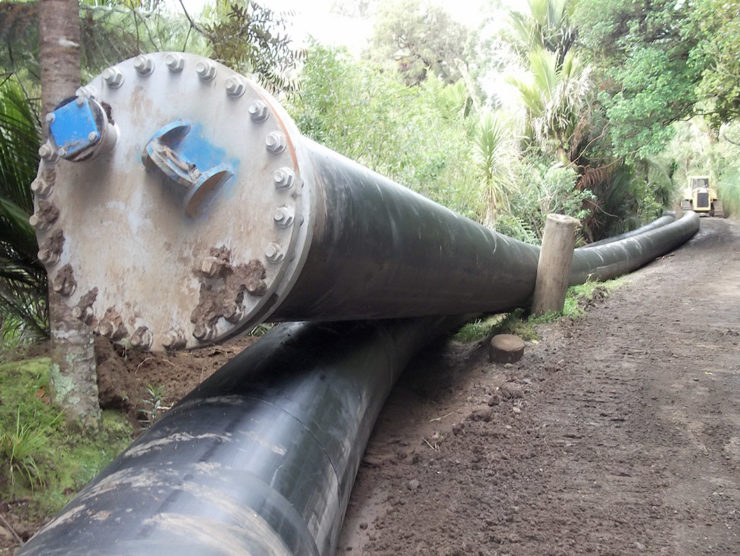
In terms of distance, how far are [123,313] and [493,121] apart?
1147cm

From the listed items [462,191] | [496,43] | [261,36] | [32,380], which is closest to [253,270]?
[32,380]

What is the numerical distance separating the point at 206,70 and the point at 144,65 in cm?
24

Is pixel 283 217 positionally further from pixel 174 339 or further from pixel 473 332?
pixel 473 332

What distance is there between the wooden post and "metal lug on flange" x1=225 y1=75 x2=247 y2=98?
4.05 m

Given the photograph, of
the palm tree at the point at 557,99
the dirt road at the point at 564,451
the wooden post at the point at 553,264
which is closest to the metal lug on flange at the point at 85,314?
the dirt road at the point at 564,451

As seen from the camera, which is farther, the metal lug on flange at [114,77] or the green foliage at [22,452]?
the green foliage at [22,452]

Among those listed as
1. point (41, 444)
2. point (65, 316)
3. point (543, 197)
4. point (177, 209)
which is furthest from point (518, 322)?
point (543, 197)

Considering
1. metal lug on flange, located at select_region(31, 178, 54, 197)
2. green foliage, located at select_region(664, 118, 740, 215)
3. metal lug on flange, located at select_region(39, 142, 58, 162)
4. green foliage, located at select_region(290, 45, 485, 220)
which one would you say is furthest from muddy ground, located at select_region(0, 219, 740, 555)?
green foliage, located at select_region(664, 118, 740, 215)

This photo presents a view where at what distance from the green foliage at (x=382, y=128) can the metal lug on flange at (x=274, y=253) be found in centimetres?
619

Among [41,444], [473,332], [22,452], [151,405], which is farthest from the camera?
[473,332]

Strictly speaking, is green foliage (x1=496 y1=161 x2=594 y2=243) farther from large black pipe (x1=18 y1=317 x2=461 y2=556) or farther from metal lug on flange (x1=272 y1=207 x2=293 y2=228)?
metal lug on flange (x1=272 y1=207 x2=293 y2=228)

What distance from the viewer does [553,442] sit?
301cm

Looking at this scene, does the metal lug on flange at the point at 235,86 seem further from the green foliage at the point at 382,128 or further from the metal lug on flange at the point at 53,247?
the green foliage at the point at 382,128

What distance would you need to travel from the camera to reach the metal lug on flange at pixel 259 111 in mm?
1739
